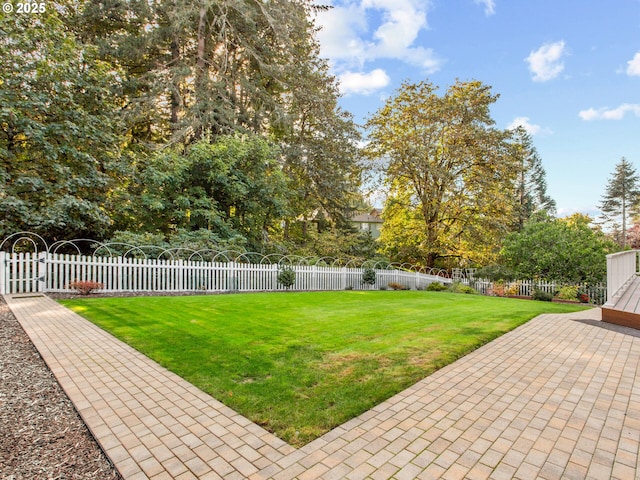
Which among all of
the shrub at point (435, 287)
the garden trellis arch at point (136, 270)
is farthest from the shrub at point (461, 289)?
the garden trellis arch at point (136, 270)

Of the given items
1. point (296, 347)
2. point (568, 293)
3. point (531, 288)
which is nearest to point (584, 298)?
point (568, 293)

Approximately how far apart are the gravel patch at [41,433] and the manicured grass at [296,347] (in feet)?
3.25

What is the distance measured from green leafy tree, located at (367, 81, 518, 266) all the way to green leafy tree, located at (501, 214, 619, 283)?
2677mm

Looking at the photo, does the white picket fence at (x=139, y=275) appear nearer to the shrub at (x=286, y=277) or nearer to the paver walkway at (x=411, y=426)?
the shrub at (x=286, y=277)

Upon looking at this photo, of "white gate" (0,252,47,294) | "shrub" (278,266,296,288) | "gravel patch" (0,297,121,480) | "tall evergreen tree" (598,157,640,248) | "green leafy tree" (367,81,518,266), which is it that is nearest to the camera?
"gravel patch" (0,297,121,480)

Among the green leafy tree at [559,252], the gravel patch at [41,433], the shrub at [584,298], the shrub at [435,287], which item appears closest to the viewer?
the gravel patch at [41,433]

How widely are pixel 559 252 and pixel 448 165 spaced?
24.5 ft

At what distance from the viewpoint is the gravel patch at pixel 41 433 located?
6.78ft

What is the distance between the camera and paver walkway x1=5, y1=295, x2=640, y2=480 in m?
2.11

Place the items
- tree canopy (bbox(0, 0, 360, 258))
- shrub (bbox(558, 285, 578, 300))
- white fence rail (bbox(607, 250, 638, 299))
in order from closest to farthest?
1. white fence rail (bbox(607, 250, 638, 299))
2. tree canopy (bbox(0, 0, 360, 258))
3. shrub (bbox(558, 285, 578, 300))

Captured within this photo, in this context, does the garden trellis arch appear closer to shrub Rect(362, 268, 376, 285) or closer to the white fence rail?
shrub Rect(362, 268, 376, 285)

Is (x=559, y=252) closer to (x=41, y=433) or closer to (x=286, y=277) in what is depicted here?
(x=286, y=277)

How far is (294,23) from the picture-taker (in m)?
16.0

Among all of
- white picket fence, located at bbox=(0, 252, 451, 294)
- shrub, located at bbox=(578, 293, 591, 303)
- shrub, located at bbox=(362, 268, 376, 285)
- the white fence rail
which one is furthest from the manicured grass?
shrub, located at bbox=(578, 293, 591, 303)
